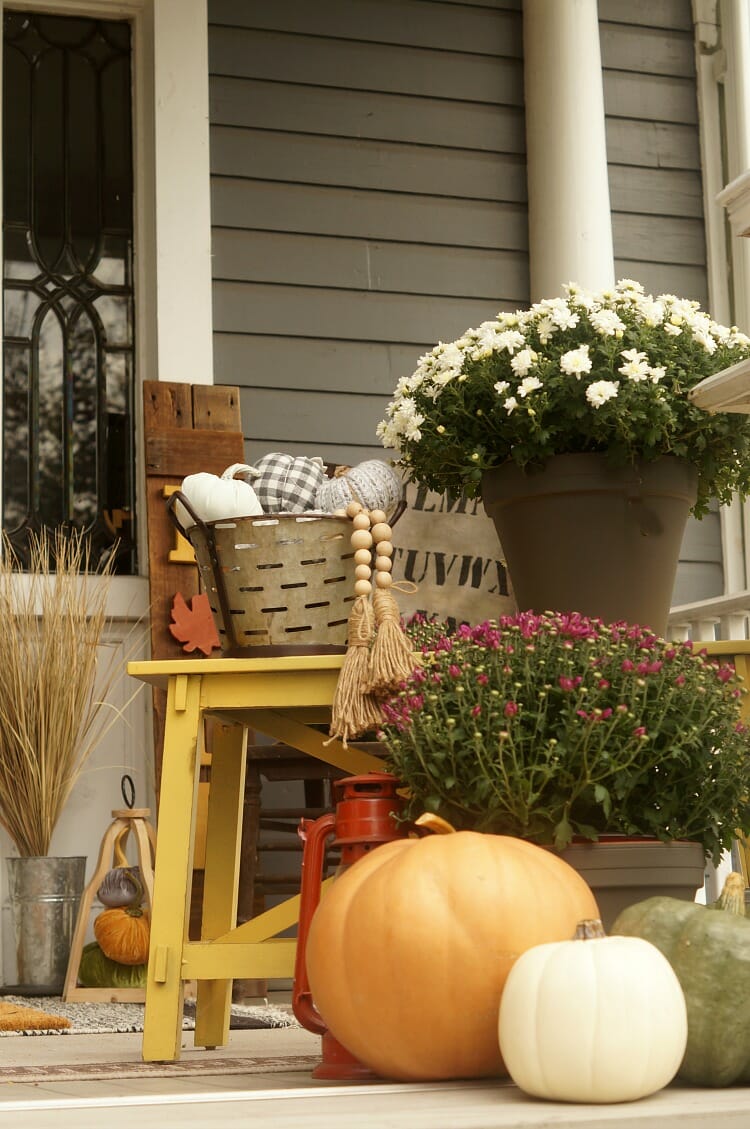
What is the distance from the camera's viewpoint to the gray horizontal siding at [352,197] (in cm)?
405

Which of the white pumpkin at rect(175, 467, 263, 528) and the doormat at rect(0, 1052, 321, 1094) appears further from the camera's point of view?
the white pumpkin at rect(175, 467, 263, 528)

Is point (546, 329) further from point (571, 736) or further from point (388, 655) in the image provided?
point (571, 736)

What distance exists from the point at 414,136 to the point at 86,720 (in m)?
1.95

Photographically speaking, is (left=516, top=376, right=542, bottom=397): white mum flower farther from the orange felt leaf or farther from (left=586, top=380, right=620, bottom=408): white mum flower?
the orange felt leaf

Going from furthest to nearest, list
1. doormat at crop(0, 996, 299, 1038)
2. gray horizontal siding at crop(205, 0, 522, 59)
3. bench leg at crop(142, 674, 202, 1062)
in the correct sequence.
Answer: gray horizontal siding at crop(205, 0, 522, 59), doormat at crop(0, 996, 299, 1038), bench leg at crop(142, 674, 202, 1062)

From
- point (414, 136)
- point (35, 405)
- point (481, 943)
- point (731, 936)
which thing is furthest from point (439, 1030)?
point (414, 136)

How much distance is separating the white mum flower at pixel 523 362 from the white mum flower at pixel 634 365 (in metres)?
0.14

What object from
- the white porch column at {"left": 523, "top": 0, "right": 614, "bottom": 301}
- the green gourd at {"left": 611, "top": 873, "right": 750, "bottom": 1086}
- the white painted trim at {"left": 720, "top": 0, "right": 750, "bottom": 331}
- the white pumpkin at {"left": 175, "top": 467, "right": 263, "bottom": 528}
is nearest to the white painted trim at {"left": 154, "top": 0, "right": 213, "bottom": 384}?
the white porch column at {"left": 523, "top": 0, "right": 614, "bottom": 301}

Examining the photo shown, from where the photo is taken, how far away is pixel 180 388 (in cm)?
383

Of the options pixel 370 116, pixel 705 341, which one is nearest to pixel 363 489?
pixel 705 341

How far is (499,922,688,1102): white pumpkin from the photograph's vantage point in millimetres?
1411

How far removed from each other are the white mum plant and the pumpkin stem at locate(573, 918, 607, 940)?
2.87 ft

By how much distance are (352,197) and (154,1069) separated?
2841 mm

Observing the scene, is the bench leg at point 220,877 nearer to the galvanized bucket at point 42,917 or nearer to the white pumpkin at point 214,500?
the white pumpkin at point 214,500
